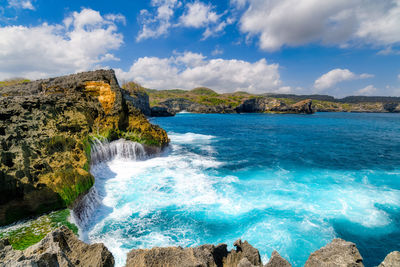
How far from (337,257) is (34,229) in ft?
39.0

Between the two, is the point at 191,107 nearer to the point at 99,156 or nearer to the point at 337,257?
the point at 99,156

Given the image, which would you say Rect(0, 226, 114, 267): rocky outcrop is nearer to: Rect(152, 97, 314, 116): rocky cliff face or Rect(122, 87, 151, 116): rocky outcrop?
Rect(122, 87, 151, 116): rocky outcrop

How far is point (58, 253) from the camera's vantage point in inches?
187

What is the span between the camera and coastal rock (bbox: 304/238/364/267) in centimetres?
483

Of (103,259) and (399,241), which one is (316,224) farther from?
(103,259)

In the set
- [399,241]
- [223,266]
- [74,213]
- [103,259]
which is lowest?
[399,241]

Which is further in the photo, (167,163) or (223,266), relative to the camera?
(167,163)

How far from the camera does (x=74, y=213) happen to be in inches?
388

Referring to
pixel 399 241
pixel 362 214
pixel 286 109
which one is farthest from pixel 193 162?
pixel 286 109

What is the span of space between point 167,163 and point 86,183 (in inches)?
391

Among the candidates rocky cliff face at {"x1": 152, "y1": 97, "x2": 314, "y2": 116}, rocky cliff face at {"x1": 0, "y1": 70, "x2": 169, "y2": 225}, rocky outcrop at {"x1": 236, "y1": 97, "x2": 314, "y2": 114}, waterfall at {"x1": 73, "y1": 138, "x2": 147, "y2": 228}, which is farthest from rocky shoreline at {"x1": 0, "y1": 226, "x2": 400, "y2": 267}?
rocky outcrop at {"x1": 236, "y1": 97, "x2": 314, "y2": 114}

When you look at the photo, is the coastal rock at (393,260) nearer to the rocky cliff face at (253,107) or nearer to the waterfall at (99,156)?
the waterfall at (99,156)

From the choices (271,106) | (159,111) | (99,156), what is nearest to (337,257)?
(99,156)

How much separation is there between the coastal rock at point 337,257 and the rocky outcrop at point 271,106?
164m
